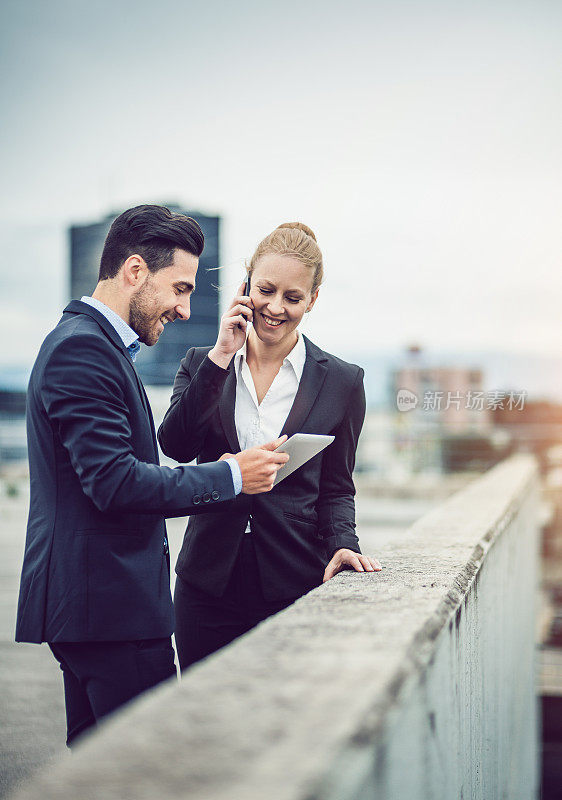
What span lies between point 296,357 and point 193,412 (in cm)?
42

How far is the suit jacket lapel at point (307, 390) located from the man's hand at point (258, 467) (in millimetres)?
342

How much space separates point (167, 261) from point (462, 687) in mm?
1289

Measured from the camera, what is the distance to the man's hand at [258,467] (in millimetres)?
2098

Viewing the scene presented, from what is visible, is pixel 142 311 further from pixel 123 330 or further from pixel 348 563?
pixel 348 563

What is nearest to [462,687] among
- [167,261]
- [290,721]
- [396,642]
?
[396,642]

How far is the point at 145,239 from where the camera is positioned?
A: 209cm

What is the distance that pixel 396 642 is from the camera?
4.66ft

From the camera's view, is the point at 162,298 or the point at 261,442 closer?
the point at 162,298

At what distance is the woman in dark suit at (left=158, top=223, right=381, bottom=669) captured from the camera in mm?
2391

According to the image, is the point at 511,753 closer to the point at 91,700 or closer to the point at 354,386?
the point at 354,386

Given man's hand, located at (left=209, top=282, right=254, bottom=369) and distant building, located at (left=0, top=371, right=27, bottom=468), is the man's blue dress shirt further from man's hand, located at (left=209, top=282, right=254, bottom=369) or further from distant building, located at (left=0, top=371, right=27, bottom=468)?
distant building, located at (left=0, top=371, right=27, bottom=468)

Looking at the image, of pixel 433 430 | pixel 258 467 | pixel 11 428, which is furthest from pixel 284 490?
pixel 433 430
